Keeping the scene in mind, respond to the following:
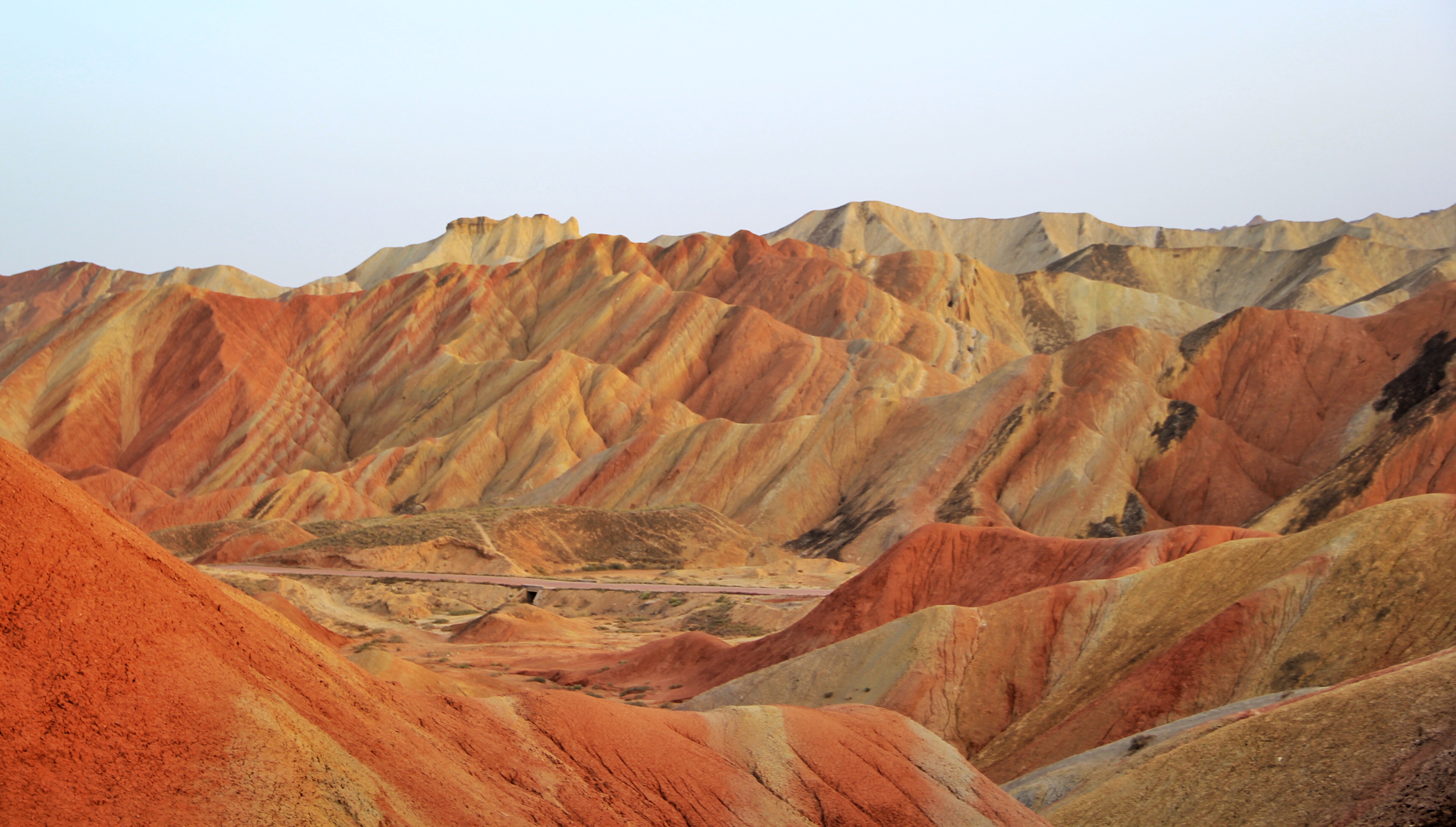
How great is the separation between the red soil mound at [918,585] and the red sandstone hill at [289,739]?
15155 millimetres

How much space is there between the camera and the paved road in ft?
162

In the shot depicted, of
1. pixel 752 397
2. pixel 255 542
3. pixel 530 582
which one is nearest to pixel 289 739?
pixel 530 582

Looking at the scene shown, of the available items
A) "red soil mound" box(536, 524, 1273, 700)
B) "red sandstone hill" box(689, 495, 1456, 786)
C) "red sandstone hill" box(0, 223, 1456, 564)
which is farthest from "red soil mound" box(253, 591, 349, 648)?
"red sandstone hill" box(0, 223, 1456, 564)

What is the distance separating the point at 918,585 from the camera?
34.3 meters

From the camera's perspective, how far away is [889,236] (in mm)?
150625

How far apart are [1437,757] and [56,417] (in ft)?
309

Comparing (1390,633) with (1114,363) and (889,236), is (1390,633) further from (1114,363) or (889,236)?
(889,236)

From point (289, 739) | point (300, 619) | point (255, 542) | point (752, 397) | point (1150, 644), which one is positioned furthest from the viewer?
point (752, 397)

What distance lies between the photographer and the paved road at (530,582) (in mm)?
49406

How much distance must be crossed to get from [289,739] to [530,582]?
1688 inches

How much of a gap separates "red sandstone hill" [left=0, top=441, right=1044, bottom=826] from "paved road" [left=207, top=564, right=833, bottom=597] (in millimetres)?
32636

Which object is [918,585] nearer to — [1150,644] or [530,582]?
[1150,644]

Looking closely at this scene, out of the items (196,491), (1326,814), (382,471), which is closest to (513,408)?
(382,471)

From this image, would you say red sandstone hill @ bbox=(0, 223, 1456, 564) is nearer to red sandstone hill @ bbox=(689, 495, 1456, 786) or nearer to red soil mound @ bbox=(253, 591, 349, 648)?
red sandstone hill @ bbox=(689, 495, 1456, 786)
